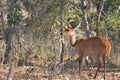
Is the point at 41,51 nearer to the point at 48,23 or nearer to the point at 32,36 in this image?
the point at 32,36

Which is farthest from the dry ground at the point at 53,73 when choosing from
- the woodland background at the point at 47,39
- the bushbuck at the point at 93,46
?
the bushbuck at the point at 93,46

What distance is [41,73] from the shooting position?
10.8 m

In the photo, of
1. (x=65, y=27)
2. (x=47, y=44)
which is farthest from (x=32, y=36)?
(x=65, y=27)

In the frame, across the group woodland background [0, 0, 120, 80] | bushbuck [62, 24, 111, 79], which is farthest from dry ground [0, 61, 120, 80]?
bushbuck [62, 24, 111, 79]

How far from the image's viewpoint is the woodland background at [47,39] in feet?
33.1

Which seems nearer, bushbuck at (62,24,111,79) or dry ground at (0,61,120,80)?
dry ground at (0,61,120,80)

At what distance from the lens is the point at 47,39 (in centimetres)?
1069

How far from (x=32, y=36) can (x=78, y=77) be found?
66.9 inches

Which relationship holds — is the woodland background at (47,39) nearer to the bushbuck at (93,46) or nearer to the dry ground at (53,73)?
the dry ground at (53,73)

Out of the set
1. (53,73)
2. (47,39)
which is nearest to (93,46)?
(47,39)

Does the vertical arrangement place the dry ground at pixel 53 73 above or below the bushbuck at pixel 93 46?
below

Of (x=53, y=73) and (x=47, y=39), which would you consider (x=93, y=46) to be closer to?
(x=47, y=39)

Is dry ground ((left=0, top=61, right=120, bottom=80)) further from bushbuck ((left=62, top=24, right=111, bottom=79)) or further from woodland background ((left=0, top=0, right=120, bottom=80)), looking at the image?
bushbuck ((left=62, top=24, right=111, bottom=79))

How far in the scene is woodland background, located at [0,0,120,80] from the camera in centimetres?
1008
